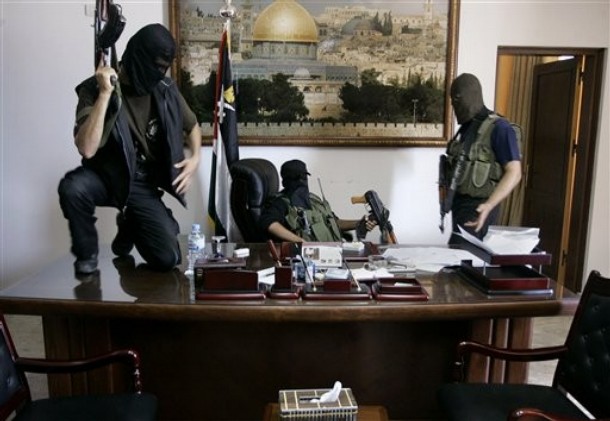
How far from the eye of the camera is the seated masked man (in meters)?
2.56

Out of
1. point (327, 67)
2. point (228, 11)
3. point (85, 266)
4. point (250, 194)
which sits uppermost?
point (228, 11)

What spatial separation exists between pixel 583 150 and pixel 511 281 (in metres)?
2.45

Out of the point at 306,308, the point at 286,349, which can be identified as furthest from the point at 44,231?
the point at 306,308

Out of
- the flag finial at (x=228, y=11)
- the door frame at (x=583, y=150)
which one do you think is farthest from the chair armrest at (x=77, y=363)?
the door frame at (x=583, y=150)

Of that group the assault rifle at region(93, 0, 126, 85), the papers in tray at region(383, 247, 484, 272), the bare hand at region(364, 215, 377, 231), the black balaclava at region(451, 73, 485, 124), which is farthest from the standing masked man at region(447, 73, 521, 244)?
the assault rifle at region(93, 0, 126, 85)

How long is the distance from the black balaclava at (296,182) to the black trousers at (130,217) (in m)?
0.68

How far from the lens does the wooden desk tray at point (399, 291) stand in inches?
64.4

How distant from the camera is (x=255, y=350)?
1897 millimetres

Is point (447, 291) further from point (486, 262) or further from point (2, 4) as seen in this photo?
point (2, 4)

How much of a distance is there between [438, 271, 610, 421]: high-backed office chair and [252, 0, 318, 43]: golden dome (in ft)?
7.97

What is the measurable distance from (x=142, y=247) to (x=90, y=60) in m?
1.86

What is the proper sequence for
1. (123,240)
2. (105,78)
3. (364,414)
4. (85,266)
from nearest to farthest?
1. (364,414)
2. (105,78)
3. (85,266)
4. (123,240)

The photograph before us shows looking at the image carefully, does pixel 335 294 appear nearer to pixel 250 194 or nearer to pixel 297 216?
pixel 297 216

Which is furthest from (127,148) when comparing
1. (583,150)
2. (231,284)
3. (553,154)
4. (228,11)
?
(553,154)
